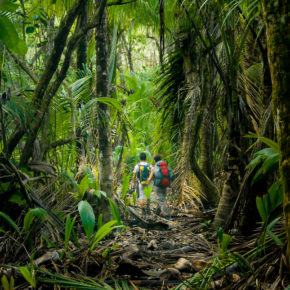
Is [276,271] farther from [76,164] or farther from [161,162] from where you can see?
[161,162]

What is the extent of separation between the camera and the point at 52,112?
3662 millimetres

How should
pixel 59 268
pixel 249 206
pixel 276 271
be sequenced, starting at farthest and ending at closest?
pixel 249 206
pixel 59 268
pixel 276 271

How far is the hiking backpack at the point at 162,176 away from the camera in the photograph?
6391mm

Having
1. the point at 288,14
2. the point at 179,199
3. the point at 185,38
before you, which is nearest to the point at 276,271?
the point at 288,14

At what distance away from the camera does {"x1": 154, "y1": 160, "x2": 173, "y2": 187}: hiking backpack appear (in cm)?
639

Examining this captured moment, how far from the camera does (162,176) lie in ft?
21.1

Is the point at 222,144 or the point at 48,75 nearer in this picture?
the point at 48,75

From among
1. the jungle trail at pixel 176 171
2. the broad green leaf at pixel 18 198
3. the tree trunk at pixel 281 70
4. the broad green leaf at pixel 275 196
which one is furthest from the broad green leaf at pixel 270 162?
the broad green leaf at pixel 18 198

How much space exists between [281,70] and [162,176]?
16.3 feet

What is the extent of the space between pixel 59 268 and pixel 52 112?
5.73ft

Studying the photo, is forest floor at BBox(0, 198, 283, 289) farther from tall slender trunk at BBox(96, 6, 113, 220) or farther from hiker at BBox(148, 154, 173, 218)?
hiker at BBox(148, 154, 173, 218)

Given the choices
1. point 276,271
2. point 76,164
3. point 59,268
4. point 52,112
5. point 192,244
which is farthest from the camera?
point 76,164

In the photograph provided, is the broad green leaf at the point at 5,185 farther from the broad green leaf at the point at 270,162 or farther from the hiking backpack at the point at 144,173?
the hiking backpack at the point at 144,173

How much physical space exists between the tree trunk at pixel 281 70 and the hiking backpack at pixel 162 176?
4.78 metres
